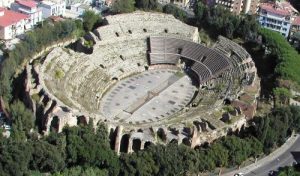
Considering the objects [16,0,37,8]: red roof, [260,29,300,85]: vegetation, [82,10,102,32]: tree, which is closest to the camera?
[260,29,300,85]: vegetation

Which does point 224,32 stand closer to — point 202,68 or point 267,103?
point 202,68

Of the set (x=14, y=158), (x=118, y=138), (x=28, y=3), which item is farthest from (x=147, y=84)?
(x=14, y=158)

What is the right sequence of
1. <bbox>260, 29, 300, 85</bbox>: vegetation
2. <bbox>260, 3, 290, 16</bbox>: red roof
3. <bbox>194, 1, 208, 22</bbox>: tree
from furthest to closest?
1. <bbox>194, 1, 208, 22</bbox>: tree
2. <bbox>260, 3, 290, 16</bbox>: red roof
3. <bbox>260, 29, 300, 85</bbox>: vegetation

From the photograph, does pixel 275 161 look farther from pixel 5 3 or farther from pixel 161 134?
pixel 5 3

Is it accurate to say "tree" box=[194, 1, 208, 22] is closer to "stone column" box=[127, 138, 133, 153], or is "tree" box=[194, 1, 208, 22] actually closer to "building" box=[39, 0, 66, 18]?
"building" box=[39, 0, 66, 18]

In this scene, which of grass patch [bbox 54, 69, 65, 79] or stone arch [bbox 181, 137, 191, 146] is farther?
A: grass patch [bbox 54, 69, 65, 79]

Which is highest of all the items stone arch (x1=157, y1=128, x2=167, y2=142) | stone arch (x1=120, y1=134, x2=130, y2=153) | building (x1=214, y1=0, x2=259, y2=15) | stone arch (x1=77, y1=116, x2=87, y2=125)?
building (x1=214, y1=0, x2=259, y2=15)

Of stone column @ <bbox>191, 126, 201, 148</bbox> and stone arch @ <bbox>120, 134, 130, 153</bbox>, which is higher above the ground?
stone column @ <bbox>191, 126, 201, 148</bbox>

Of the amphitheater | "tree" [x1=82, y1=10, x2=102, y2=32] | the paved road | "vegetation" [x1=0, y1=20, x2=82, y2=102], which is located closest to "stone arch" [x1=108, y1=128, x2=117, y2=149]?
the amphitheater
